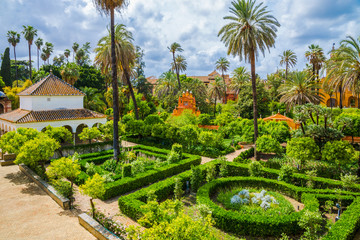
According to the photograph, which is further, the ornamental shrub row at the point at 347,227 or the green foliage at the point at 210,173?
the green foliage at the point at 210,173

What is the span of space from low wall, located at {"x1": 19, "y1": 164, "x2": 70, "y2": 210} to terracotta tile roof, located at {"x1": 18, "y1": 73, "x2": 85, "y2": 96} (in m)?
9.47

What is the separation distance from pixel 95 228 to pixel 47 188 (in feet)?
21.0

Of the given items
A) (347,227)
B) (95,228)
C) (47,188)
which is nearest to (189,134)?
(47,188)

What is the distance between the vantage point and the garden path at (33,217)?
402 inches

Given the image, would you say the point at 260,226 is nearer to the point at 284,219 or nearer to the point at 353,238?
the point at 284,219

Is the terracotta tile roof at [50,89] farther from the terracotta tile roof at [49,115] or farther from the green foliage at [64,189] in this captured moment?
the green foliage at [64,189]

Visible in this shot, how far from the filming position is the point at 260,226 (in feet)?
33.6

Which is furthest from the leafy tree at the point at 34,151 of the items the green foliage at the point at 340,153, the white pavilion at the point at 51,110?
the green foliage at the point at 340,153

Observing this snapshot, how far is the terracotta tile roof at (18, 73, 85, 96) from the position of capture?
25.2 m

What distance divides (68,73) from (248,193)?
130ft

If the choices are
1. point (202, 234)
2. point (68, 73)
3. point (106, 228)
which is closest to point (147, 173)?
point (106, 228)

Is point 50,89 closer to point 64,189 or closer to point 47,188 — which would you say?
point 47,188

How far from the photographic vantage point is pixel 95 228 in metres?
9.90

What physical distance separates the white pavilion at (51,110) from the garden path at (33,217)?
8819 millimetres
